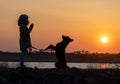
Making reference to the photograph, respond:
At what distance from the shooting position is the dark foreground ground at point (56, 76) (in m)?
22.4

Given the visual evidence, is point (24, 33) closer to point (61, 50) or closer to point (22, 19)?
point (22, 19)

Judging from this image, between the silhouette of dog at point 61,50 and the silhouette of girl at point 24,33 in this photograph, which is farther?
the silhouette of dog at point 61,50

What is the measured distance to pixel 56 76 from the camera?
22656 millimetres

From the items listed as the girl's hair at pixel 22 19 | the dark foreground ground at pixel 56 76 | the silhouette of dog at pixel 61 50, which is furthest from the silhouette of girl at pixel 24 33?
the dark foreground ground at pixel 56 76

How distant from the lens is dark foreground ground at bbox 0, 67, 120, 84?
22.4 meters

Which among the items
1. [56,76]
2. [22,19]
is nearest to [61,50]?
[22,19]

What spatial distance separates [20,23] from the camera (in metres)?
24.9

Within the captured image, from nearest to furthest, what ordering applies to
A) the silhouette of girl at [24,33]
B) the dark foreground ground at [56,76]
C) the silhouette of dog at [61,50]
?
the dark foreground ground at [56,76] → the silhouette of girl at [24,33] → the silhouette of dog at [61,50]

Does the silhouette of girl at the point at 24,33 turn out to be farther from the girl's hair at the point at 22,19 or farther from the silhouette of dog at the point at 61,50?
the silhouette of dog at the point at 61,50

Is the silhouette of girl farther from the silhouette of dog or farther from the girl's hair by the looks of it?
the silhouette of dog

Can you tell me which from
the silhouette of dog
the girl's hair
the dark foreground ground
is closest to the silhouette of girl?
the girl's hair

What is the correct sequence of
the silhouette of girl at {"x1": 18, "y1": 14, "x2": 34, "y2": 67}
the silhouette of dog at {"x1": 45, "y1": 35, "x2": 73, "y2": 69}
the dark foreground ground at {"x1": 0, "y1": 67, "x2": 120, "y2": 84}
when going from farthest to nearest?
the silhouette of dog at {"x1": 45, "y1": 35, "x2": 73, "y2": 69} → the silhouette of girl at {"x1": 18, "y1": 14, "x2": 34, "y2": 67} → the dark foreground ground at {"x1": 0, "y1": 67, "x2": 120, "y2": 84}

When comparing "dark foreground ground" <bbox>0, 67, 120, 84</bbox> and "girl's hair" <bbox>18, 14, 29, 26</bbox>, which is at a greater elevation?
"girl's hair" <bbox>18, 14, 29, 26</bbox>

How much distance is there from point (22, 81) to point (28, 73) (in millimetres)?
577
